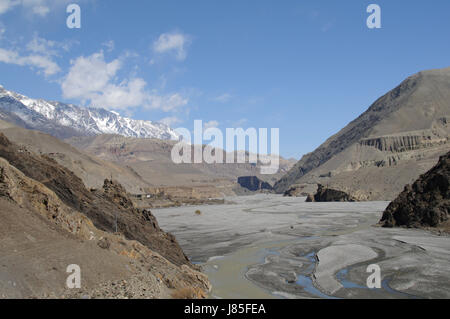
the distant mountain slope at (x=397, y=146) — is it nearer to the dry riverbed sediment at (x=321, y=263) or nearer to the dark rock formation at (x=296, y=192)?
the dark rock formation at (x=296, y=192)

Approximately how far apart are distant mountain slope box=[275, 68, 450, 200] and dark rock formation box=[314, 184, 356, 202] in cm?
197

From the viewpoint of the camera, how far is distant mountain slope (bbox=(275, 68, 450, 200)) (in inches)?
4264

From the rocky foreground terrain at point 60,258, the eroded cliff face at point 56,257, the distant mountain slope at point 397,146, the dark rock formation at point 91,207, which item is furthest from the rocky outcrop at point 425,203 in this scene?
the distant mountain slope at point 397,146

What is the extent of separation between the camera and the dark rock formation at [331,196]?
104988 millimetres

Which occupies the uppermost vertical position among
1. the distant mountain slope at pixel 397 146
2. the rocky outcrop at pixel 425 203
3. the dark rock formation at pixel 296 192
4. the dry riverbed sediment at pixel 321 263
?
the distant mountain slope at pixel 397 146

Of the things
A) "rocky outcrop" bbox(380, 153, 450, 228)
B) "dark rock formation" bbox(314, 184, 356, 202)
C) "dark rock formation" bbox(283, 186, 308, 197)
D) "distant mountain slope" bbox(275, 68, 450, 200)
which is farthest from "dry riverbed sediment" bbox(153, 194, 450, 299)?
"dark rock formation" bbox(283, 186, 308, 197)

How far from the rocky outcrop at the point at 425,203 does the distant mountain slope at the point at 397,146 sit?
60.2 meters

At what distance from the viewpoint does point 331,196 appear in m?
110

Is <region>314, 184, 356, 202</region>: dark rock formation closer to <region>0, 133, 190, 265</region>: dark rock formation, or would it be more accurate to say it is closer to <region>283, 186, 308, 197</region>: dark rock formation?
<region>283, 186, 308, 197</region>: dark rock formation

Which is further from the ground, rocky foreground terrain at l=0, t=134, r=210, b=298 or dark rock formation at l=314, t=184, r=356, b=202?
rocky foreground terrain at l=0, t=134, r=210, b=298

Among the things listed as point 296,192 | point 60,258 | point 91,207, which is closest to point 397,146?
point 296,192

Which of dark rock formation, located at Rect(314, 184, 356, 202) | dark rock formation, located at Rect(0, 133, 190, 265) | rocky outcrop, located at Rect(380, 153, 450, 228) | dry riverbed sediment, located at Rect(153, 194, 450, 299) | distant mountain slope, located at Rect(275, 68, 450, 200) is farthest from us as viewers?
Answer: distant mountain slope, located at Rect(275, 68, 450, 200)

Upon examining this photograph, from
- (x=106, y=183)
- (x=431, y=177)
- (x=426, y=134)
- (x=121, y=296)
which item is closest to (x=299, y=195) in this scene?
(x=426, y=134)
